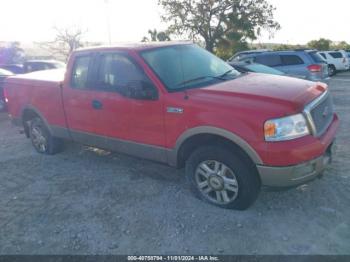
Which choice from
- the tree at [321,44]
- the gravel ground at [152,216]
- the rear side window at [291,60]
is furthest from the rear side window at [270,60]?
the tree at [321,44]

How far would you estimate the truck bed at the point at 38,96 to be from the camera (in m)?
5.45

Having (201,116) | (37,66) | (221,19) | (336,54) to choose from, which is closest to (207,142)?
(201,116)

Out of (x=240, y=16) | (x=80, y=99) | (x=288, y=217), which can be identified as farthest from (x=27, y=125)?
(x=240, y=16)

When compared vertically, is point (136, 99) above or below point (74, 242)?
above

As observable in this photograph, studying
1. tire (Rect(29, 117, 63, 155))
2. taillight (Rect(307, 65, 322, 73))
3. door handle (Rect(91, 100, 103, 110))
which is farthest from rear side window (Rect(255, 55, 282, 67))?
door handle (Rect(91, 100, 103, 110))

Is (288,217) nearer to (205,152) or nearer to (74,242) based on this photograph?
(205,152)

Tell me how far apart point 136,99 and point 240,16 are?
25613mm

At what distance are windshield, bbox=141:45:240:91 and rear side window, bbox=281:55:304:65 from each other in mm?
7318

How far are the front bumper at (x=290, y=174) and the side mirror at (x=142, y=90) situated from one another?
59.1 inches

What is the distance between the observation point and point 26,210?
13.9ft

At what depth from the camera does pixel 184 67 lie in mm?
4355

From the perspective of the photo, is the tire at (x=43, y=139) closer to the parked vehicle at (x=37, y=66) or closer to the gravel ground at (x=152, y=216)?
the gravel ground at (x=152, y=216)

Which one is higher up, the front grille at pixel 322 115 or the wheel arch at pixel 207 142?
the front grille at pixel 322 115

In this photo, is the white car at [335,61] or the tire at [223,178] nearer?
the tire at [223,178]
